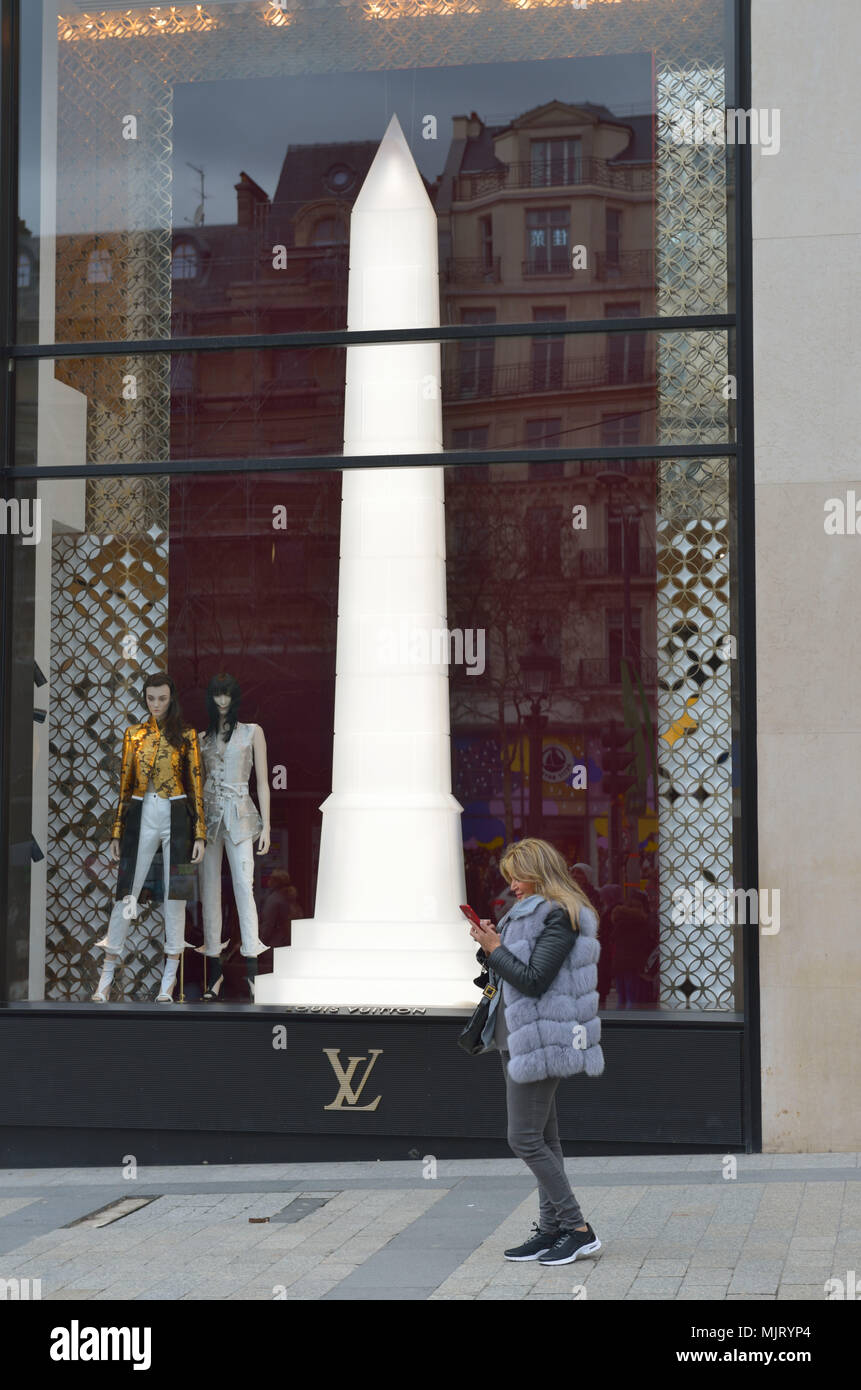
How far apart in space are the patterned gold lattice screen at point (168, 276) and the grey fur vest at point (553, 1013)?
3047mm

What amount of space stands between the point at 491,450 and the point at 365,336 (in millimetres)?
1060

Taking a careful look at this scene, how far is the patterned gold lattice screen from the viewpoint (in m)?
9.61

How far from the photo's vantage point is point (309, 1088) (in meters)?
9.25

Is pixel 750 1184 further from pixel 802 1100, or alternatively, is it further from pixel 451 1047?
pixel 451 1047

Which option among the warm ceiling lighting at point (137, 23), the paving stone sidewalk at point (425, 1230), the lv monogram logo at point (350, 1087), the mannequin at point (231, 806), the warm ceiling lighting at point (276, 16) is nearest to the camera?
→ the paving stone sidewalk at point (425, 1230)

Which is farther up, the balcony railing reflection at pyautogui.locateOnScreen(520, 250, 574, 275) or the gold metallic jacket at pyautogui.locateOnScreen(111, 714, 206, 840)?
the balcony railing reflection at pyautogui.locateOnScreen(520, 250, 574, 275)

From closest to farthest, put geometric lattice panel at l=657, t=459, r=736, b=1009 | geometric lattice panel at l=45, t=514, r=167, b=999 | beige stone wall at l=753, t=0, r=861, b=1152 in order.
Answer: beige stone wall at l=753, t=0, r=861, b=1152 < geometric lattice panel at l=657, t=459, r=736, b=1009 < geometric lattice panel at l=45, t=514, r=167, b=999

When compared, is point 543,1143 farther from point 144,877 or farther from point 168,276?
point 168,276

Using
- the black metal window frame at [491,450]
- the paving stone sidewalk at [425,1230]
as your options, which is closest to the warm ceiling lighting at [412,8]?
the black metal window frame at [491,450]

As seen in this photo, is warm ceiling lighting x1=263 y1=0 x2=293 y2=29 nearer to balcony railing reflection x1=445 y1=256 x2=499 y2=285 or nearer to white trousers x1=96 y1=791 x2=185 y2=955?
balcony railing reflection x1=445 y1=256 x2=499 y2=285

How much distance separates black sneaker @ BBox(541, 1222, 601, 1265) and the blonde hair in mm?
1235

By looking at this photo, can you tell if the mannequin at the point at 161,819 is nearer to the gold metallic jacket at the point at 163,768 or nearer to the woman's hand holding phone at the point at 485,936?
the gold metallic jacket at the point at 163,768

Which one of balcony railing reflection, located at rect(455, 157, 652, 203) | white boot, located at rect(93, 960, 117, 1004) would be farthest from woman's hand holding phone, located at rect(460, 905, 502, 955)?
balcony railing reflection, located at rect(455, 157, 652, 203)

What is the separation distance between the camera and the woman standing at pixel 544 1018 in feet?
21.1
